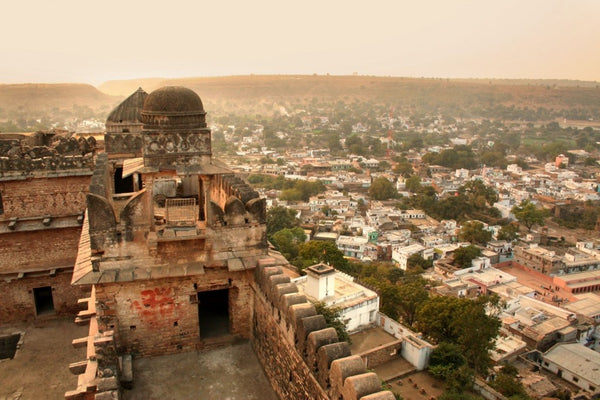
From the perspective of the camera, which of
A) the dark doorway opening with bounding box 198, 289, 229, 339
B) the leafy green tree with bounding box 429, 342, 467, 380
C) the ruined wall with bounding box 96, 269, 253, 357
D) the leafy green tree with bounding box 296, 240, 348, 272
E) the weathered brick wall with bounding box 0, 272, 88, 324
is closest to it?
the ruined wall with bounding box 96, 269, 253, 357

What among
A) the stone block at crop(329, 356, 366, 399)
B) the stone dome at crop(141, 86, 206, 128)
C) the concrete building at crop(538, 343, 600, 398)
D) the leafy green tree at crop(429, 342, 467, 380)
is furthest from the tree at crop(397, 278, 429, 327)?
the stone block at crop(329, 356, 366, 399)

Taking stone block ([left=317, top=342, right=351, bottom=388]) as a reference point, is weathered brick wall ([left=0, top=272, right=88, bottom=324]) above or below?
below

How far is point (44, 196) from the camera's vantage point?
11992mm

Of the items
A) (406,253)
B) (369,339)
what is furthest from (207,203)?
(406,253)

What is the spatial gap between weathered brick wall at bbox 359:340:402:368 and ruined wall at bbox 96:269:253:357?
19.2 metres

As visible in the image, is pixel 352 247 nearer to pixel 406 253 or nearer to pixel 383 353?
pixel 406 253

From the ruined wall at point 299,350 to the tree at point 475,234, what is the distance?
4916cm

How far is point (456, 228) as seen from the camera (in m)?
58.0

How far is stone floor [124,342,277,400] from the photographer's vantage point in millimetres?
6391

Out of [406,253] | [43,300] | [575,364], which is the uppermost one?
[43,300]

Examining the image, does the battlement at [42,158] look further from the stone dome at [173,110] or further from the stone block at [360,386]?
the stone block at [360,386]

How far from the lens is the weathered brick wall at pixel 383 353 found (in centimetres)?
2525

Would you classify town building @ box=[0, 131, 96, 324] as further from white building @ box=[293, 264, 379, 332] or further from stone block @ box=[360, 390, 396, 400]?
white building @ box=[293, 264, 379, 332]

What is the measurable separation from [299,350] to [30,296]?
9.17m
